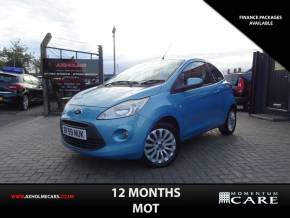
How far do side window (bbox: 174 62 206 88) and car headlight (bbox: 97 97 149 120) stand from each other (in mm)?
854

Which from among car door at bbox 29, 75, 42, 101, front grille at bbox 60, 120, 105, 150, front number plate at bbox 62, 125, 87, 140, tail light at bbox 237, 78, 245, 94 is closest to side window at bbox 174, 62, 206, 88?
front grille at bbox 60, 120, 105, 150

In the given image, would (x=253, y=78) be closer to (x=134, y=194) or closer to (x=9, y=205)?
(x=134, y=194)

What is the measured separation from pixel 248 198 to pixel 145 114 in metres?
1.52

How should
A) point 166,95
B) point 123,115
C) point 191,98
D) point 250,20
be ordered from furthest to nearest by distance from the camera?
point 250,20
point 191,98
point 166,95
point 123,115

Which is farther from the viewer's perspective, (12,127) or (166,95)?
(12,127)

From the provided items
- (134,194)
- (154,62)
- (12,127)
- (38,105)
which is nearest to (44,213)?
(134,194)

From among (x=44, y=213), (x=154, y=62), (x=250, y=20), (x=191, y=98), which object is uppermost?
(x=250, y=20)

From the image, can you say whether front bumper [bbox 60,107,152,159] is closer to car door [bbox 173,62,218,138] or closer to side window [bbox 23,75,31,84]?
car door [bbox 173,62,218,138]

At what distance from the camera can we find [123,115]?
3.15m

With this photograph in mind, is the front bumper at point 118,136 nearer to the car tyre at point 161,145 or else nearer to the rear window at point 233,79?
the car tyre at point 161,145

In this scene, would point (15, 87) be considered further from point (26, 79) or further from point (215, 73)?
point (215, 73)

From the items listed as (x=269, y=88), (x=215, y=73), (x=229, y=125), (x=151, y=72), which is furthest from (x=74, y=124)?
(x=269, y=88)

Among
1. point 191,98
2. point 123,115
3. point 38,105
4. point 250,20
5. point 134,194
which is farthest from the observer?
point 38,105

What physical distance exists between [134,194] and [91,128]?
96 centimetres
